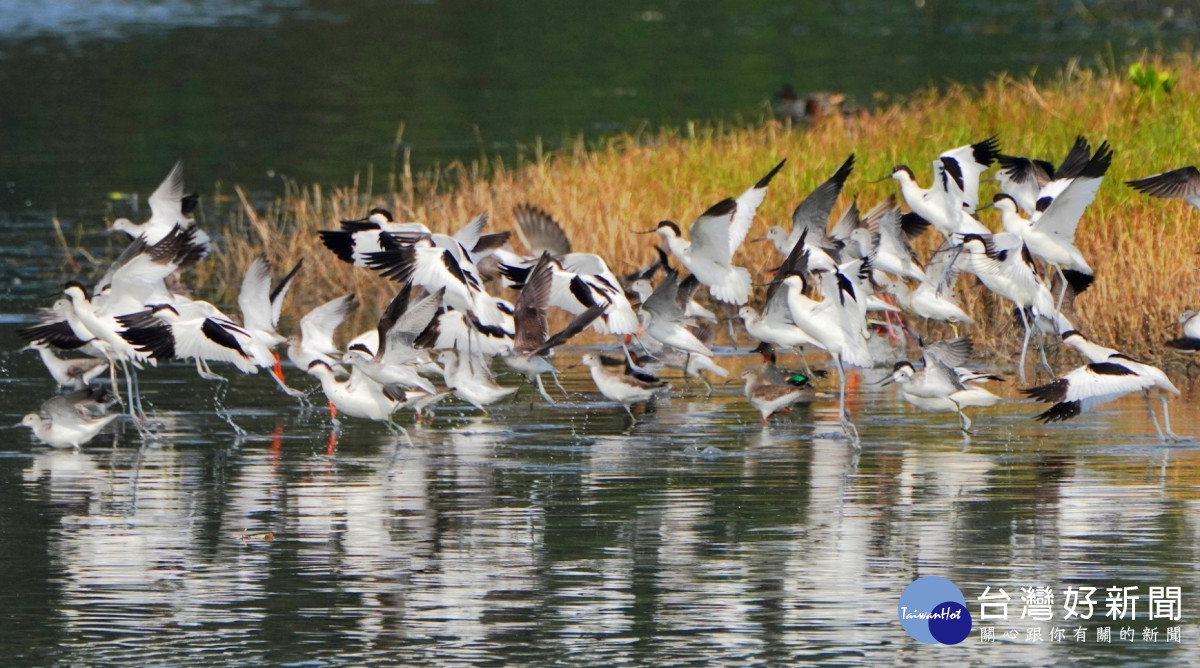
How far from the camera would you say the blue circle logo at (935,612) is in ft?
26.8

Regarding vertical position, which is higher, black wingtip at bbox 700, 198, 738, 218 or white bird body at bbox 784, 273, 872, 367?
black wingtip at bbox 700, 198, 738, 218

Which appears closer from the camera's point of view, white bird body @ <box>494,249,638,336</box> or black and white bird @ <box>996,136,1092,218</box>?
white bird body @ <box>494,249,638,336</box>

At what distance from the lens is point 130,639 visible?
811 cm

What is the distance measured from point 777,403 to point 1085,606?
4888 millimetres

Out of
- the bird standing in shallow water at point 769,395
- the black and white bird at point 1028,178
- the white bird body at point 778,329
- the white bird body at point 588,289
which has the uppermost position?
the black and white bird at point 1028,178

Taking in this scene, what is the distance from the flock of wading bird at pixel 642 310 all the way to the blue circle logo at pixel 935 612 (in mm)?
3254

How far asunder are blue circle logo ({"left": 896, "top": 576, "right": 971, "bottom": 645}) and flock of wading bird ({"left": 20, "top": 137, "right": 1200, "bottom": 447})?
3.25 meters

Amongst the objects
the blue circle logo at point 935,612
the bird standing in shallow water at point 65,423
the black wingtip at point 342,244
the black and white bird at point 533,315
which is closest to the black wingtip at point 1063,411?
the black and white bird at point 533,315

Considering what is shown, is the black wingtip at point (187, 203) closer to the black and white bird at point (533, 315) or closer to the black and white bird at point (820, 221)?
the black and white bird at point (533, 315)

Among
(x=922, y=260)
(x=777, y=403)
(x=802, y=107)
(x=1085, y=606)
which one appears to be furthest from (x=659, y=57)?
(x=1085, y=606)

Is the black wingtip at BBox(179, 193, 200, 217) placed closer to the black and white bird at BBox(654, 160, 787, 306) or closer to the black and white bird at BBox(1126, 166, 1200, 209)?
the black and white bird at BBox(654, 160, 787, 306)

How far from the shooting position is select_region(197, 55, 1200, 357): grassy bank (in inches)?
603

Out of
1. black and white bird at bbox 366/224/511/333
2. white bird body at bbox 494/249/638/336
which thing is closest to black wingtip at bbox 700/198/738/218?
white bird body at bbox 494/249/638/336

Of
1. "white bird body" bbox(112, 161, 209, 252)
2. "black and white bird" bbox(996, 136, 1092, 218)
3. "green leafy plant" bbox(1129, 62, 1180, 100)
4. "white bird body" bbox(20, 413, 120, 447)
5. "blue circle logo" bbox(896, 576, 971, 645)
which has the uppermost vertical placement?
"green leafy plant" bbox(1129, 62, 1180, 100)
